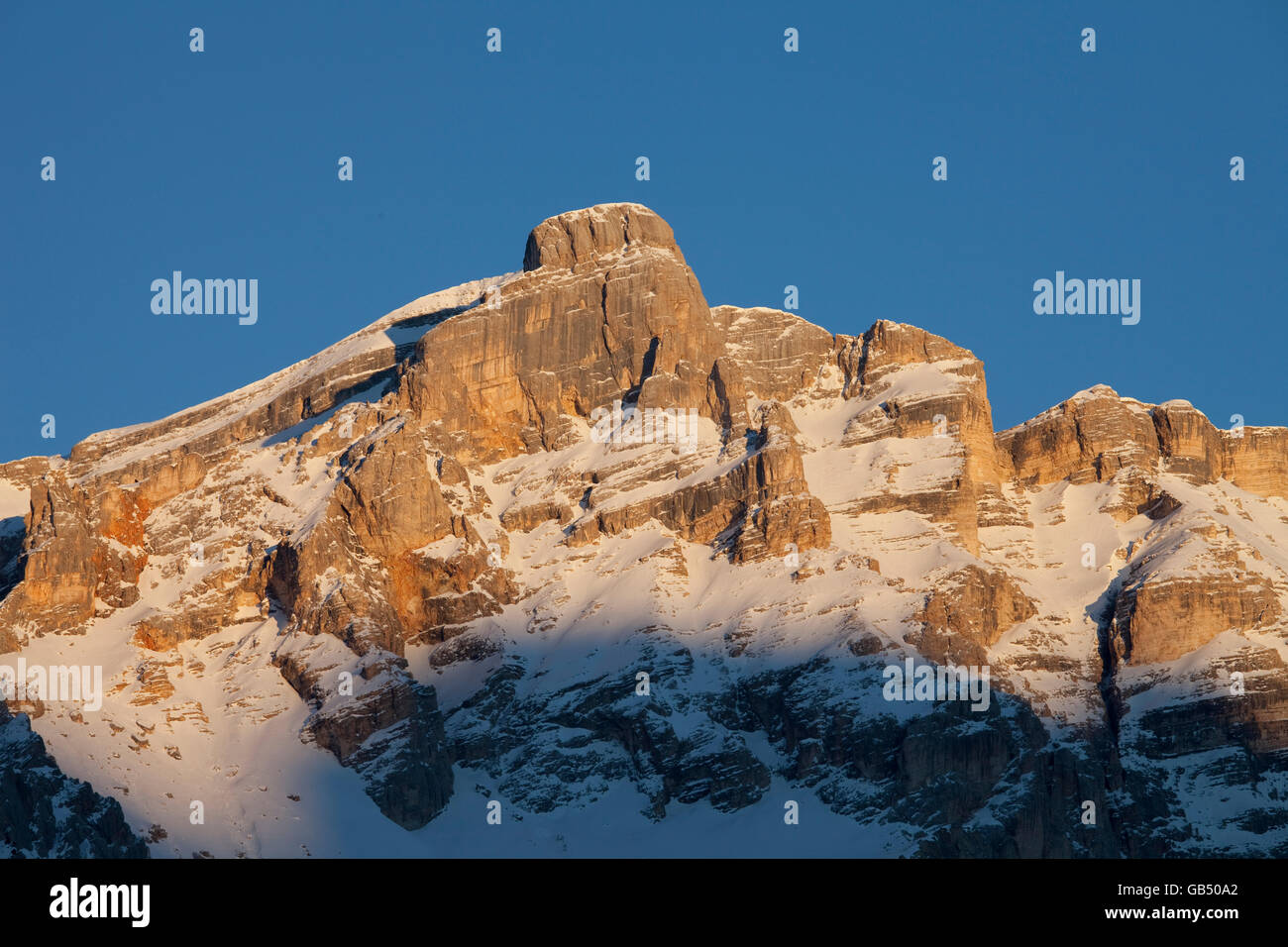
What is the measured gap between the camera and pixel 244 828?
637ft

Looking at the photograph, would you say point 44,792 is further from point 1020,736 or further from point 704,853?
point 1020,736
